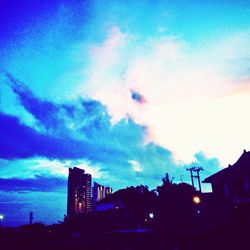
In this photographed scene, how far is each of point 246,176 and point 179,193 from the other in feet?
43.5

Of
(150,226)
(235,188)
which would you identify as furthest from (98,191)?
(235,188)

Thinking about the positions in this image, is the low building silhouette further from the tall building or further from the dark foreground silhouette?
the tall building

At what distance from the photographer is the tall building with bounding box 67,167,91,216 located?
571 feet

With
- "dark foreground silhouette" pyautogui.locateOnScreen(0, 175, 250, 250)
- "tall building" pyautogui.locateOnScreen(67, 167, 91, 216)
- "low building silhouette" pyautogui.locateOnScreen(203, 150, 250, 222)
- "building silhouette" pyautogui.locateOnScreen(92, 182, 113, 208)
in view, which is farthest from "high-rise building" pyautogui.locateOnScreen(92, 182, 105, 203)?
"low building silhouette" pyautogui.locateOnScreen(203, 150, 250, 222)

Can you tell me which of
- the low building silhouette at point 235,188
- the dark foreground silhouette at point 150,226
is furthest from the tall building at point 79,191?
the low building silhouette at point 235,188

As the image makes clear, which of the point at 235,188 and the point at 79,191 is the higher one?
the point at 79,191

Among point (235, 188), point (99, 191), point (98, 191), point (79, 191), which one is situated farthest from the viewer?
point (99, 191)

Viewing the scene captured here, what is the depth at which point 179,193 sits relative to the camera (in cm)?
1711

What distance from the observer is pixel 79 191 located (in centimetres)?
18250

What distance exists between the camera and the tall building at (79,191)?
17400cm

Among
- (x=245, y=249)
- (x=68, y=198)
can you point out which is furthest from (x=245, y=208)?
(x=68, y=198)

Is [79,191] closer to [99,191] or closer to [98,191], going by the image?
[98,191]

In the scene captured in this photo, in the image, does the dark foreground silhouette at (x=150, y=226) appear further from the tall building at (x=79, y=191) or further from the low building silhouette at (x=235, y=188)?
the tall building at (x=79, y=191)

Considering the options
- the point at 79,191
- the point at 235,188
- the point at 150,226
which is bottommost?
the point at 150,226
